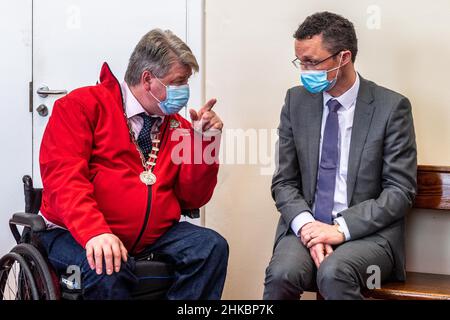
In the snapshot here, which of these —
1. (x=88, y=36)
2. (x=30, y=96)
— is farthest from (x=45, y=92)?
(x=88, y=36)

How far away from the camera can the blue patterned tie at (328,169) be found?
232 centimetres

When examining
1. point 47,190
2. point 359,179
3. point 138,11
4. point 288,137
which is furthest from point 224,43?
point 47,190

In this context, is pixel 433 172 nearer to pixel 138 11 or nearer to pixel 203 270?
pixel 203 270

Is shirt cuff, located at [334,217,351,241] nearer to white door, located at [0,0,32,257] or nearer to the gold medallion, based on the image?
the gold medallion

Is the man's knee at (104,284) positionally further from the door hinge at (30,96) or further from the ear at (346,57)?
the door hinge at (30,96)

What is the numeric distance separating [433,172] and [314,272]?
24.8 inches

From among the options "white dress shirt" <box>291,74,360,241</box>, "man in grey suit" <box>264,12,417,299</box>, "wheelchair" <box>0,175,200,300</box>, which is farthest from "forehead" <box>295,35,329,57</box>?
"wheelchair" <box>0,175,200,300</box>

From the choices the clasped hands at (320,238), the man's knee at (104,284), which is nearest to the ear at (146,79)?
the man's knee at (104,284)

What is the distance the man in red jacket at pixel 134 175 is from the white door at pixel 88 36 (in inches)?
25.8

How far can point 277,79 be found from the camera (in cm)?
280

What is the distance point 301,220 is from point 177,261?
Answer: 1.47 feet

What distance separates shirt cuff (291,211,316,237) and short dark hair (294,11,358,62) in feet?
1.90

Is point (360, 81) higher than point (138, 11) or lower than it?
lower
